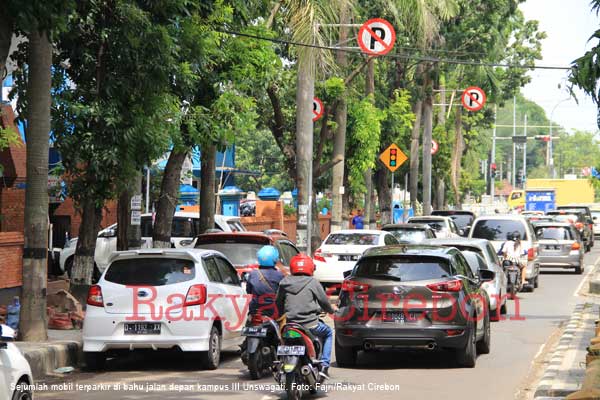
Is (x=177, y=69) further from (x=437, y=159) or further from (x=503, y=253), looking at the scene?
(x=437, y=159)

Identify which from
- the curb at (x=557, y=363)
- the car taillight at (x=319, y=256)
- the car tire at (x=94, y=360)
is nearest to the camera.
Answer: the curb at (x=557, y=363)

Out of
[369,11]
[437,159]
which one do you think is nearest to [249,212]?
[437,159]

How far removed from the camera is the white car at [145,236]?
2841 cm

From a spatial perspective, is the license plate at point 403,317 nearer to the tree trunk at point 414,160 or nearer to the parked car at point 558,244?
the parked car at point 558,244

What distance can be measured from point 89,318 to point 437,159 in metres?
47.9

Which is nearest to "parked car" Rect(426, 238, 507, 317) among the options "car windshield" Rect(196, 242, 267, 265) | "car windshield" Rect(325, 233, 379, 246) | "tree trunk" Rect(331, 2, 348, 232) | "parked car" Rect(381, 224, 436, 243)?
"car windshield" Rect(196, 242, 267, 265)

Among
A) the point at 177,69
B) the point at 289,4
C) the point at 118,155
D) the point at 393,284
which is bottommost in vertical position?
the point at 393,284

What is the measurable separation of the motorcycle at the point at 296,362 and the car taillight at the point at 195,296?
2.86m

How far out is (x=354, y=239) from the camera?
27250 millimetres

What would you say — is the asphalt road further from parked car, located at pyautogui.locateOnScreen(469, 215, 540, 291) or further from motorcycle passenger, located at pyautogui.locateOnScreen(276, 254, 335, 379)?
parked car, located at pyautogui.locateOnScreen(469, 215, 540, 291)

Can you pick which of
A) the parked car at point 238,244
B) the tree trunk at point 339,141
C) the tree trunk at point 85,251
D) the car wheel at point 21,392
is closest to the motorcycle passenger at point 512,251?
the tree trunk at point 339,141

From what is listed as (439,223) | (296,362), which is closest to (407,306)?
(296,362)

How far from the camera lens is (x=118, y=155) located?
706 inches

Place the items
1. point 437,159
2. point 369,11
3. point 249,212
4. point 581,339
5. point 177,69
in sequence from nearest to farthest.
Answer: point 581,339 < point 177,69 < point 369,11 < point 249,212 < point 437,159
